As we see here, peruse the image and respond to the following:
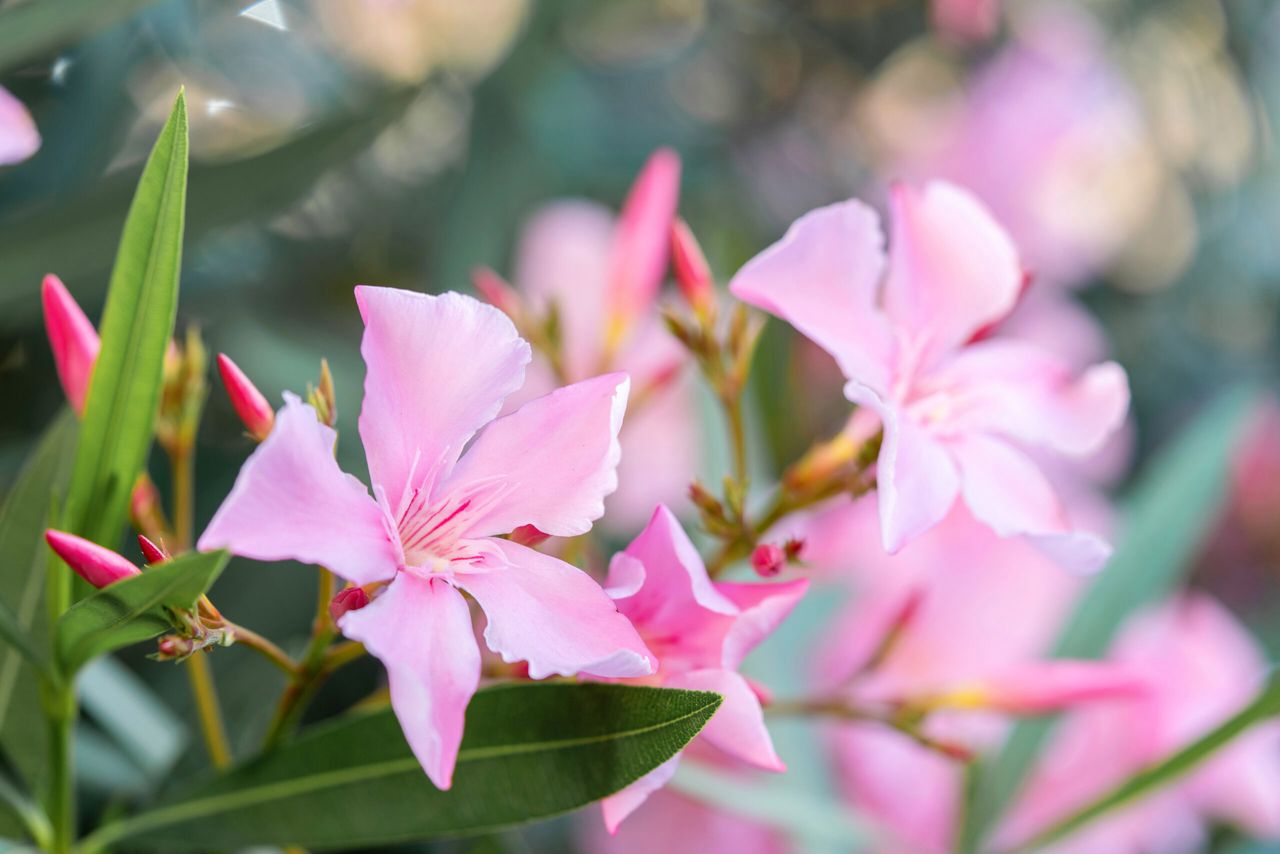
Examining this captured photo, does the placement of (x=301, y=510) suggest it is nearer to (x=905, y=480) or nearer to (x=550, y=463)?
(x=550, y=463)

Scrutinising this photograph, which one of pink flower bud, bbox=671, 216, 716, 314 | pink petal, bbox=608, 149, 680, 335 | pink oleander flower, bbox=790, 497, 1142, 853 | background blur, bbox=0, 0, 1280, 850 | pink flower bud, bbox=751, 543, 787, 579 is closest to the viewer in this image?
pink flower bud, bbox=751, 543, 787, 579

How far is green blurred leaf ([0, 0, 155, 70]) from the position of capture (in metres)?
0.62

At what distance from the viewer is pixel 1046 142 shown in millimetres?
1404

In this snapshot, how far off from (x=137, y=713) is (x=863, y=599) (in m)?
0.58

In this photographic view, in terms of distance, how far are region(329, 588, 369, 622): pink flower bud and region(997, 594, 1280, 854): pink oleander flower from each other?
2.39 feet

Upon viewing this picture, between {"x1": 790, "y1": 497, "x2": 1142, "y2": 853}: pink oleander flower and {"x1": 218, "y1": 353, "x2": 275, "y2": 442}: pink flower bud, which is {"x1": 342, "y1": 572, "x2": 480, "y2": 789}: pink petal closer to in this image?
{"x1": 218, "y1": 353, "x2": 275, "y2": 442}: pink flower bud

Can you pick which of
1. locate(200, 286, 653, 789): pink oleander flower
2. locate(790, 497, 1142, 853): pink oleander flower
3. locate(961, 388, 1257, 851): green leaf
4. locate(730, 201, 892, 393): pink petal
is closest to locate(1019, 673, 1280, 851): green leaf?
locate(961, 388, 1257, 851): green leaf

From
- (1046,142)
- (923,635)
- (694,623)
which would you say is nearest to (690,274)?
(694,623)

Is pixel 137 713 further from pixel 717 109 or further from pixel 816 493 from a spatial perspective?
pixel 717 109

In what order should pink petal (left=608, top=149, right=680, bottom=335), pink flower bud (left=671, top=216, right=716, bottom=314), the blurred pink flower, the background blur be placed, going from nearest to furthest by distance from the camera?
pink flower bud (left=671, top=216, right=716, bottom=314)
pink petal (left=608, top=149, right=680, bottom=335)
the background blur
the blurred pink flower

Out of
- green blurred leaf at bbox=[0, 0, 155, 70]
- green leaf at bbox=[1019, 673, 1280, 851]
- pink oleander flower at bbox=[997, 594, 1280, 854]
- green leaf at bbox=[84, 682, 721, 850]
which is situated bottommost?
pink oleander flower at bbox=[997, 594, 1280, 854]

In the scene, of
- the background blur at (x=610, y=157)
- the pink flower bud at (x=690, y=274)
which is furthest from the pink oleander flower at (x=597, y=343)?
the pink flower bud at (x=690, y=274)

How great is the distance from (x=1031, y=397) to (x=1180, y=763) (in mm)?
254

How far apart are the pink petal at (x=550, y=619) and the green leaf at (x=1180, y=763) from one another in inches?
16.2
